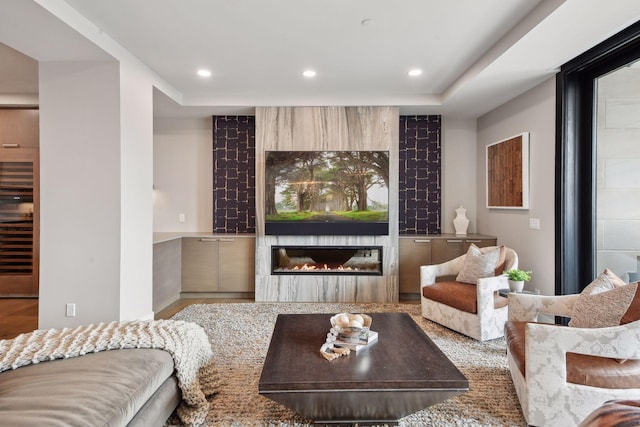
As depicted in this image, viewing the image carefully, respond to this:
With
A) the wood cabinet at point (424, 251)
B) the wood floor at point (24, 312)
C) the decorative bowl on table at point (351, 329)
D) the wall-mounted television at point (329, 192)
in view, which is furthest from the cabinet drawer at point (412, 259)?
the decorative bowl on table at point (351, 329)

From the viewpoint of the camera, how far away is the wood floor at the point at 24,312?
3.58 meters

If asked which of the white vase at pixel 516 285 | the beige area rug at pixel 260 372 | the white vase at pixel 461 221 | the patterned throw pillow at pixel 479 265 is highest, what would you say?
the white vase at pixel 461 221

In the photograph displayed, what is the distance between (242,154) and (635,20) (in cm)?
433

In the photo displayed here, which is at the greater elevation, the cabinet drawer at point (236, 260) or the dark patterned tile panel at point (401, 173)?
the dark patterned tile panel at point (401, 173)

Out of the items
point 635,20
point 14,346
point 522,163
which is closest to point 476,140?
point 522,163

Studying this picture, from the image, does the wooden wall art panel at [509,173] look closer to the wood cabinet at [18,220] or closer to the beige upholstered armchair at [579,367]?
the beige upholstered armchair at [579,367]

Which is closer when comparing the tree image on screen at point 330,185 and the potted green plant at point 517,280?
the potted green plant at point 517,280

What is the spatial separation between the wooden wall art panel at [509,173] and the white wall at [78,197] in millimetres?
4188

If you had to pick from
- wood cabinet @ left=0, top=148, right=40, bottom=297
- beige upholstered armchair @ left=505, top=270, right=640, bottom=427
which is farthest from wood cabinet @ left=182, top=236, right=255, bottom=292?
beige upholstered armchair @ left=505, top=270, right=640, bottom=427

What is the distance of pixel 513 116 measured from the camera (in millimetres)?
4238

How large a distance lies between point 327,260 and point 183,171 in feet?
8.39

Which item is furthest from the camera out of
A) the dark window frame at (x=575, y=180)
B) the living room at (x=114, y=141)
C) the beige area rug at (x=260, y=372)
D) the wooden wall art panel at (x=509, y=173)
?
the wooden wall art panel at (x=509, y=173)

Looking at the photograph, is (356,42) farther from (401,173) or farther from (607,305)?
(607,305)

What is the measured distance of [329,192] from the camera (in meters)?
4.57
